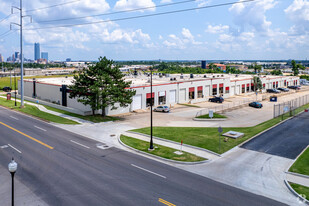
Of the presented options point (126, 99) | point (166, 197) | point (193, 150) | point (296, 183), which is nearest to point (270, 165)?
point (296, 183)

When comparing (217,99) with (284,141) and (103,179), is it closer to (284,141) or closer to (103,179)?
(284,141)

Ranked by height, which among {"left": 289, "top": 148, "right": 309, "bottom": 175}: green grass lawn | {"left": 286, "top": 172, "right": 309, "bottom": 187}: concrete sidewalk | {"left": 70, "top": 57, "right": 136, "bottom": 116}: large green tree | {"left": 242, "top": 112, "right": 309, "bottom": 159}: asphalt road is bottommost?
{"left": 286, "top": 172, "right": 309, "bottom": 187}: concrete sidewalk

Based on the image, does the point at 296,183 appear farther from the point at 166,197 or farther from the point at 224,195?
the point at 166,197

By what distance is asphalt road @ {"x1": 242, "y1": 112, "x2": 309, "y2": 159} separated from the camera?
25328 millimetres

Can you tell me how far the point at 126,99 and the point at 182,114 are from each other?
1344 centimetres

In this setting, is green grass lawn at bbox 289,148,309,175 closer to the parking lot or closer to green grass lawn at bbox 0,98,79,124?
the parking lot

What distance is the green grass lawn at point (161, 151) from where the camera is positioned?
76.5 ft

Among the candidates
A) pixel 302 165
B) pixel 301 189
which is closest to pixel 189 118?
pixel 302 165

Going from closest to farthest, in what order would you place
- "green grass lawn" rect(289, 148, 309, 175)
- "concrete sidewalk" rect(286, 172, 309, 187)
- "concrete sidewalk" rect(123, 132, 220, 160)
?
"concrete sidewalk" rect(286, 172, 309, 187) → "green grass lawn" rect(289, 148, 309, 175) → "concrete sidewalk" rect(123, 132, 220, 160)

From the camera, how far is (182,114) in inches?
1949

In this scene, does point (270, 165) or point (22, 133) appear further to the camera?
point (22, 133)

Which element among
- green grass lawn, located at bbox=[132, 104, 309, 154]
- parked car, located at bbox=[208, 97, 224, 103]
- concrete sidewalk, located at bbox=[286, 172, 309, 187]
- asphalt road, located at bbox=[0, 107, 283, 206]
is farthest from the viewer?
parked car, located at bbox=[208, 97, 224, 103]

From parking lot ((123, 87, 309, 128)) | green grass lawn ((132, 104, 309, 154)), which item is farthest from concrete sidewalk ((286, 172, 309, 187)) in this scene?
parking lot ((123, 87, 309, 128))

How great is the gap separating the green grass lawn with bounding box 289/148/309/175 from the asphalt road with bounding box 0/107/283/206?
6100 mm
